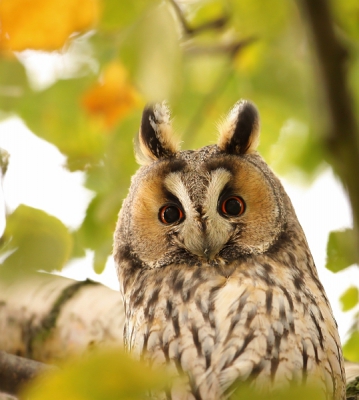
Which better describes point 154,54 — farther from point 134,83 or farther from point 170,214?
point 170,214

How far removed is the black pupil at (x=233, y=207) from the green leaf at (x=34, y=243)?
1360 millimetres

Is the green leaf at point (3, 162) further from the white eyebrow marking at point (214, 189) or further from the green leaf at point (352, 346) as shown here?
the green leaf at point (352, 346)

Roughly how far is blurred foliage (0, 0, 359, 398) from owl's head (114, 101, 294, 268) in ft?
0.36

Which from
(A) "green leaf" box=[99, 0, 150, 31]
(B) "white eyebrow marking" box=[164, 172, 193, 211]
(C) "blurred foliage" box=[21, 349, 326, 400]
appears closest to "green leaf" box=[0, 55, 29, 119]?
(A) "green leaf" box=[99, 0, 150, 31]

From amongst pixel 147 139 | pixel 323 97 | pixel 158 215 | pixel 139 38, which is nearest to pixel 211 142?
pixel 147 139

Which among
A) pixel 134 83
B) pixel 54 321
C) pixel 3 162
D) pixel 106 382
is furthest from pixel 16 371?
pixel 106 382

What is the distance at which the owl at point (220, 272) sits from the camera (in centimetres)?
201

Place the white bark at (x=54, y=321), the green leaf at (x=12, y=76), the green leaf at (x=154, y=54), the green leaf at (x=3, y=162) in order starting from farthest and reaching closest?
1. the white bark at (x=54, y=321)
2. the green leaf at (x=12, y=76)
3. the green leaf at (x=3, y=162)
4. the green leaf at (x=154, y=54)

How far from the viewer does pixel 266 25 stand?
1.12 metres

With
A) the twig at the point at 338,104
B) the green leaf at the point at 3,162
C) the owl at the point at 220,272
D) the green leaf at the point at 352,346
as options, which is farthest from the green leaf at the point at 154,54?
the green leaf at the point at 352,346

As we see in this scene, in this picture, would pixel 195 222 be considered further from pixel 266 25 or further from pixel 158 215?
pixel 266 25

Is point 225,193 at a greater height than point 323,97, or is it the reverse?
point 225,193

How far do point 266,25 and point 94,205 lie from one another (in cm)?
185

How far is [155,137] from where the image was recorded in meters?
2.63
